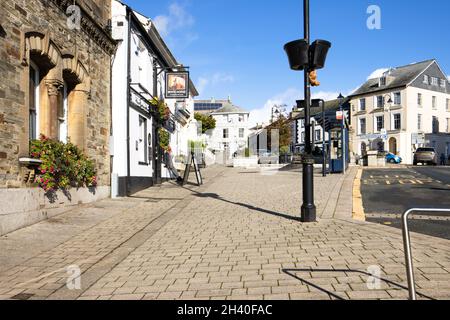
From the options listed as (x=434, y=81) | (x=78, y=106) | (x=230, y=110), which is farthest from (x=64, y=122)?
(x=230, y=110)

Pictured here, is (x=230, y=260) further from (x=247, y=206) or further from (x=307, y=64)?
(x=247, y=206)

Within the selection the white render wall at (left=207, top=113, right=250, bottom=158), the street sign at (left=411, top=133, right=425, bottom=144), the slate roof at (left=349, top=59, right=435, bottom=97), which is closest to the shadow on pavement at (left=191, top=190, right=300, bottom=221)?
the street sign at (left=411, top=133, right=425, bottom=144)

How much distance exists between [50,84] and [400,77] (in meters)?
51.8

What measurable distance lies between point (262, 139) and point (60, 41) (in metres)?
50.6

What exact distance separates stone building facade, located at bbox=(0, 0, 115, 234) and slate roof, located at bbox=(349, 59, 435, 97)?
4631 cm

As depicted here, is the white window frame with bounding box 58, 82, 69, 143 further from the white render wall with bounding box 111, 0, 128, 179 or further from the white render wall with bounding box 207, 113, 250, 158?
the white render wall with bounding box 207, 113, 250, 158

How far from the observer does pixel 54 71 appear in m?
8.61

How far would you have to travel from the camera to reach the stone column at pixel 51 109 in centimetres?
852

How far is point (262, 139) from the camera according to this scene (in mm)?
58594

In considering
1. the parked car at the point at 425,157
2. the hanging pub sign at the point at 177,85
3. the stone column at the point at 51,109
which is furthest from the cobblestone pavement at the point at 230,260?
the parked car at the point at 425,157

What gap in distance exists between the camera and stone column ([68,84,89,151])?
998cm

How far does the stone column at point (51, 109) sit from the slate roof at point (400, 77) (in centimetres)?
4858

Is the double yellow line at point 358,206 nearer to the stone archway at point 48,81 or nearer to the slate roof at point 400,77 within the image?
the stone archway at point 48,81
